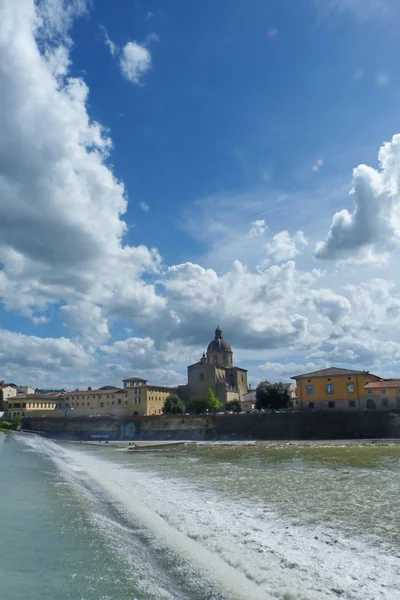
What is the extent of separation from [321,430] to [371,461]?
3009 cm

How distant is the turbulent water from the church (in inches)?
3000

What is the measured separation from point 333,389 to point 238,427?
1508 cm

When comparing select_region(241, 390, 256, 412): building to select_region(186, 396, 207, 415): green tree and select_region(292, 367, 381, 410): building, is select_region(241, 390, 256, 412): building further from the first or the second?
select_region(292, 367, 381, 410): building

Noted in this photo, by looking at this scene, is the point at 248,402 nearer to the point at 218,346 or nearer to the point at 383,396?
the point at 218,346

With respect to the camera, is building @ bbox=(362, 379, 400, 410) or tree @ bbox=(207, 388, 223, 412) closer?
building @ bbox=(362, 379, 400, 410)

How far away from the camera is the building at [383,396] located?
63.3m

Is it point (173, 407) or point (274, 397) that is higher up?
point (274, 397)

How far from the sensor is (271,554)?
29.6 ft

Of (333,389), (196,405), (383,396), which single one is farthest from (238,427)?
(196,405)

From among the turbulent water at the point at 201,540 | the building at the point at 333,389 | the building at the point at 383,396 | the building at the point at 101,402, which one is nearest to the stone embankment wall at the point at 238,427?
the building at the point at 333,389

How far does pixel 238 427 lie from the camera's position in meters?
63.1

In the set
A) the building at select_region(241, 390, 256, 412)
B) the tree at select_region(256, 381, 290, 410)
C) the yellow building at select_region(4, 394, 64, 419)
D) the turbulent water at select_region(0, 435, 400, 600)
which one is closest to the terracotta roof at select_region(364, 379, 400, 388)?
the tree at select_region(256, 381, 290, 410)

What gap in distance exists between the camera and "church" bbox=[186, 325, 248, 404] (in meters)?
95.0

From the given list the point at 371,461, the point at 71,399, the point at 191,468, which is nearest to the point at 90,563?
the point at 191,468
